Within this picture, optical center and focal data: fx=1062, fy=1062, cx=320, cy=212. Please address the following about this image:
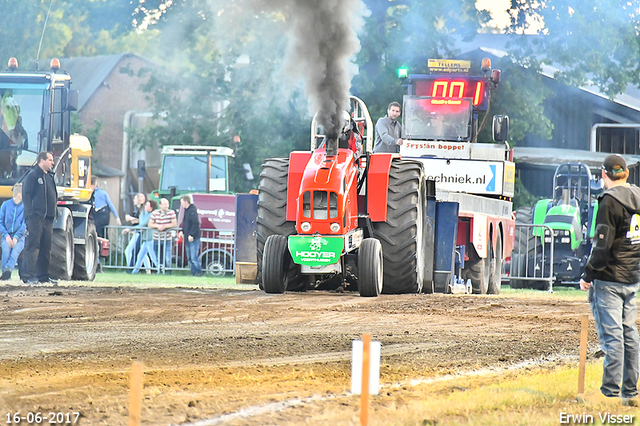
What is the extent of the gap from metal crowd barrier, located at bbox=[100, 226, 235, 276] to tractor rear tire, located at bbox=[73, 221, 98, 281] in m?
3.73

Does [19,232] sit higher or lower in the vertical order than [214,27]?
lower

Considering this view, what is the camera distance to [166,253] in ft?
77.7

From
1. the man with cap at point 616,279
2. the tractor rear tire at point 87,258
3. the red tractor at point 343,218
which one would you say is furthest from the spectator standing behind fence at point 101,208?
the man with cap at point 616,279

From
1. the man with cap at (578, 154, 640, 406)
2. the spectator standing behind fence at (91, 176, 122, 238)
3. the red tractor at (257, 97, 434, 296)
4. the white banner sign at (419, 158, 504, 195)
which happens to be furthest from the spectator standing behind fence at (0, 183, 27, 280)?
the man with cap at (578, 154, 640, 406)

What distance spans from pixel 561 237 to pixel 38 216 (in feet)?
33.6

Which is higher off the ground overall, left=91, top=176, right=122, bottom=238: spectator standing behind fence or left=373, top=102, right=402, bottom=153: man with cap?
left=373, top=102, right=402, bottom=153: man with cap

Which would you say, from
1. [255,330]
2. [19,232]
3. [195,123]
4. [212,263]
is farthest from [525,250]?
[195,123]

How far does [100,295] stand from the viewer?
46.9 ft

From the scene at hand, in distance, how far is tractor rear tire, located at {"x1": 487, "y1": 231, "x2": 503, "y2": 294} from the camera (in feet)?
59.6

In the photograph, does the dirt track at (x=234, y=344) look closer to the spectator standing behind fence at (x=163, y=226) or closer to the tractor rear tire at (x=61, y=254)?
the tractor rear tire at (x=61, y=254)

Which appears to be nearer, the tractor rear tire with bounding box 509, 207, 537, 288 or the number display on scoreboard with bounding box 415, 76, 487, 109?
the number display on scoreboard with bounding box 415, 76, 487, 109

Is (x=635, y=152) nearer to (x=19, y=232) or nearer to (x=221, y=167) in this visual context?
(x=221, y=167)

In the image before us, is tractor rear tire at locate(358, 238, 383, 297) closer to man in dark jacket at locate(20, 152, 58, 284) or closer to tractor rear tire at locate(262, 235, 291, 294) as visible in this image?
tractor rear tire at locate(262, 235, 291, 294)

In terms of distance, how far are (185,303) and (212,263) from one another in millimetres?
10839
